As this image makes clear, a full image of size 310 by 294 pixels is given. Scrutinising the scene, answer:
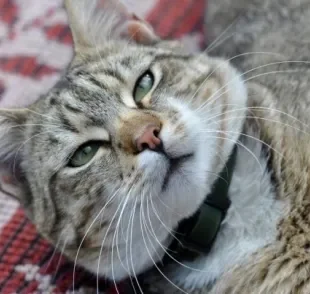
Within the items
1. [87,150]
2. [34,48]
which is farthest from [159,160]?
[34,48]

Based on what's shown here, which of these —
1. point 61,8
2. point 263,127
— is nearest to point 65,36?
point 61,8

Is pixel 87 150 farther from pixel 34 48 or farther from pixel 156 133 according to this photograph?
pixel 34 48

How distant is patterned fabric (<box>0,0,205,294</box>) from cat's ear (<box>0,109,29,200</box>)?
30 centimetres

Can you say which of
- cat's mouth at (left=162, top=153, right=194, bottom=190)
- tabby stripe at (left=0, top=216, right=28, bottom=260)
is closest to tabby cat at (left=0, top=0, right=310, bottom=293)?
cat's mouth at (left=162, top=153, right=194, bottom=190)

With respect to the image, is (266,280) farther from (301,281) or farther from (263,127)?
(263,127)

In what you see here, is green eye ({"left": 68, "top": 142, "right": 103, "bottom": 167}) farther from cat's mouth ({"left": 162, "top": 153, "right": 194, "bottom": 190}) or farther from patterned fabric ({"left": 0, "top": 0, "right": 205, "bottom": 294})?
patterned fabric ({"left": 0, "top": 0, "right": 205, "bottom": 294})

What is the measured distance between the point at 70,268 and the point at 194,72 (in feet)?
2.18

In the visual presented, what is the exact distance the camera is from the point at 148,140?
1.08 meters

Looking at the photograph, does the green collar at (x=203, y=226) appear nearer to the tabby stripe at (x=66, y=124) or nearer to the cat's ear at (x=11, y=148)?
the tabby stripe at (x=66, y=124)

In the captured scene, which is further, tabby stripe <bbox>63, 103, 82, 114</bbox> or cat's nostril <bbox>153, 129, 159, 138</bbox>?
tabby stripe <bbox>63, 103, 82, 114</bbox>

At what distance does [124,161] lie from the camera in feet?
3.68

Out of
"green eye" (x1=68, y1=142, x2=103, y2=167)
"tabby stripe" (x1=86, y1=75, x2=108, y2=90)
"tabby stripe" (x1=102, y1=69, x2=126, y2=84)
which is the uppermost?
"tabby stripe" (x1=102, y1=69, x2=126, y2=84)

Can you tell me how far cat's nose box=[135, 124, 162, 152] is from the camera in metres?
1.08

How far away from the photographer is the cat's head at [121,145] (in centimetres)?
113
